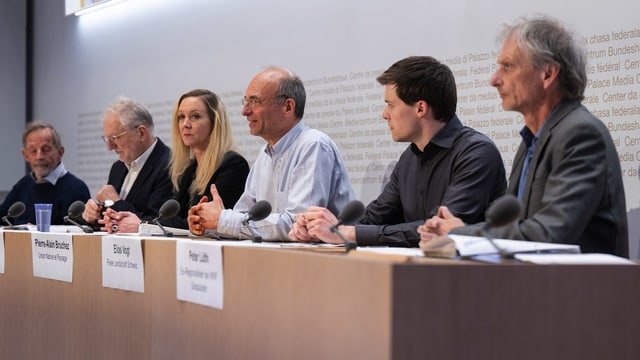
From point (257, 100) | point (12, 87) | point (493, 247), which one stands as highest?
point (12, 87)

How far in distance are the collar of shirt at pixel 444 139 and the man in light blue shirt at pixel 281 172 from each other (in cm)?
58

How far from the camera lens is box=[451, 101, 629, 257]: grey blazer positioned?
8.63ft

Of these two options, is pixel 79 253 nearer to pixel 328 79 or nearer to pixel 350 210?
pixel 350 210

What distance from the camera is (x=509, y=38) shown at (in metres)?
3.00

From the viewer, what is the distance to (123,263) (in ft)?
11.3

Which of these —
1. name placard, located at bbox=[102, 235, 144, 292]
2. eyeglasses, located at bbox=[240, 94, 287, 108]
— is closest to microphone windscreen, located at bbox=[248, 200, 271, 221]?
name placard, located at bbox=[102, 235, 144, 292]

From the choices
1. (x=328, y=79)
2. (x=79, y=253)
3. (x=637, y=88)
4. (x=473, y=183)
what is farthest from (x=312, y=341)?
(x=328, y=79)

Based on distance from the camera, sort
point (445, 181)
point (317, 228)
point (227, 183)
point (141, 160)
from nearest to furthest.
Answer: point (317, 228), point (445, 181), point (227, 183), point (141, 160)

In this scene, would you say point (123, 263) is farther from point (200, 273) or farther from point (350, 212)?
point (350, 212)

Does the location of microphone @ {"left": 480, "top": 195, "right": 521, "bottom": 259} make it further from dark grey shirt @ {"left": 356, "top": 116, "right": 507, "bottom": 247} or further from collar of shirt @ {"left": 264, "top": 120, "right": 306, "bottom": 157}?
collar of shirt @ {"left": 264, "top": 120, "right": 306, "bottom": 157}

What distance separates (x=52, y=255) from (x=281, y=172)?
42.7 inches

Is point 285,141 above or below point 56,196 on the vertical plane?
above

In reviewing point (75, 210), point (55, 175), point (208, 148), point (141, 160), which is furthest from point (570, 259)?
point (55, 175)

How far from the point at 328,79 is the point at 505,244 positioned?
3337mm
